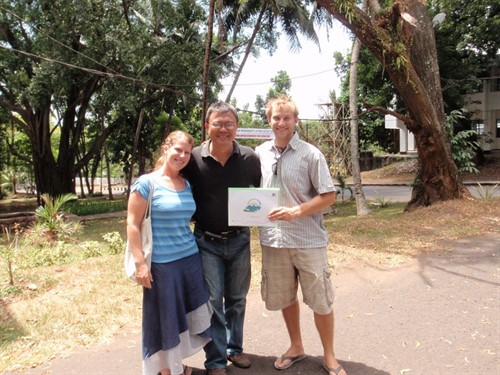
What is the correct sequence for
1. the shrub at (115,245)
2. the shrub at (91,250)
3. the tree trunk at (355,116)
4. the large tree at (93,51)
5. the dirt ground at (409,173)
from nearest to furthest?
the shrub at (91,250)
the shrub at (115,245)
the tree trunk at (355,116)
the large tree at (93,51)
the dirt ground at (409,173)

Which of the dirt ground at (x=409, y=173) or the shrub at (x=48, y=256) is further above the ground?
the dirt ground at (x=409, y=173)

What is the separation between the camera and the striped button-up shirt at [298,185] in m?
2.93

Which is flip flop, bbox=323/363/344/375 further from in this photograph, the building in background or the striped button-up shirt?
the building in background

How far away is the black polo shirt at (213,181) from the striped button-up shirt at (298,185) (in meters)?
0.23

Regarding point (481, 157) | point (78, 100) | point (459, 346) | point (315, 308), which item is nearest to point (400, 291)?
point (459, 346)

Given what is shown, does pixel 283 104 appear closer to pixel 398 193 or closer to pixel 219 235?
pixel 219 235

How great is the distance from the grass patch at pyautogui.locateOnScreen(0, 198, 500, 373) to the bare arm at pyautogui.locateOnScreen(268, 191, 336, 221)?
2007 mm

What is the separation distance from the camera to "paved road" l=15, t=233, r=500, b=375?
3.19m

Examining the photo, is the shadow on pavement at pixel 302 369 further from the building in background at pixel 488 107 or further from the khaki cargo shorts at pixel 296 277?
the building in background at pixel 488 107

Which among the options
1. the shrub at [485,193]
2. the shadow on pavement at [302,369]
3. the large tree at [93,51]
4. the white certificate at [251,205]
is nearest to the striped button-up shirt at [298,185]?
the white certificate at [251,205]

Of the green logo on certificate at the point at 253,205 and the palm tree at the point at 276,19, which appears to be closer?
the green logo on certificate at the point at 253,205

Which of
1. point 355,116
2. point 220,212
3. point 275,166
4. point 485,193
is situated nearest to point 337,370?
point 220,212

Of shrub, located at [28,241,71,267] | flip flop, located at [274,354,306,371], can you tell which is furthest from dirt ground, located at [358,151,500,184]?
flip flop, located at [274,354,306,371]

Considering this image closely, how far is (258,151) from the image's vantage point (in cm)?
315
